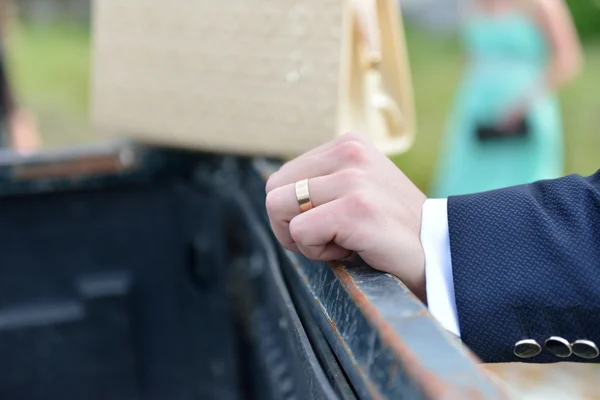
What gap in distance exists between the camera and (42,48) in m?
15.4

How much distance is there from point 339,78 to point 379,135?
0.26m

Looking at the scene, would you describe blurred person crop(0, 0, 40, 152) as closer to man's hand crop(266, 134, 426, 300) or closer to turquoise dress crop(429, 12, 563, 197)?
turquoise dress crop(429, 12, 563, 197)

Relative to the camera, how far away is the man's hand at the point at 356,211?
0.97 meters

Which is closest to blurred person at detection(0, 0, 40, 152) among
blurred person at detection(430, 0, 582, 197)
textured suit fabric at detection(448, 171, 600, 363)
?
blurred person at detection(430, 0, 582, 197)

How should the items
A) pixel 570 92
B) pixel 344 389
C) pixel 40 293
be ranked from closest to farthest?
pixel 344 389 → pixel 40 293 → pixel 570 92

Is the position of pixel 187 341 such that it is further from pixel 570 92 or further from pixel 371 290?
pixel 570 92

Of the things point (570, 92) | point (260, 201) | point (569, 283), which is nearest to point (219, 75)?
point (260, 201)

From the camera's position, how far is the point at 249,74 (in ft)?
4.86

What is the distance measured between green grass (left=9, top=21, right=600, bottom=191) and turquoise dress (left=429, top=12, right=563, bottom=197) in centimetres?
161

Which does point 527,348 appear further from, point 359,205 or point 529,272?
point 359,205

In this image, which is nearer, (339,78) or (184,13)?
(339,78)

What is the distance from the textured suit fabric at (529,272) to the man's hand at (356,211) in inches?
2.7

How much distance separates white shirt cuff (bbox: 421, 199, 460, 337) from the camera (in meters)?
1.00

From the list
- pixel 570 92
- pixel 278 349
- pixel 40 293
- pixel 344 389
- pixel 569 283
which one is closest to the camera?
pixel 344 389
